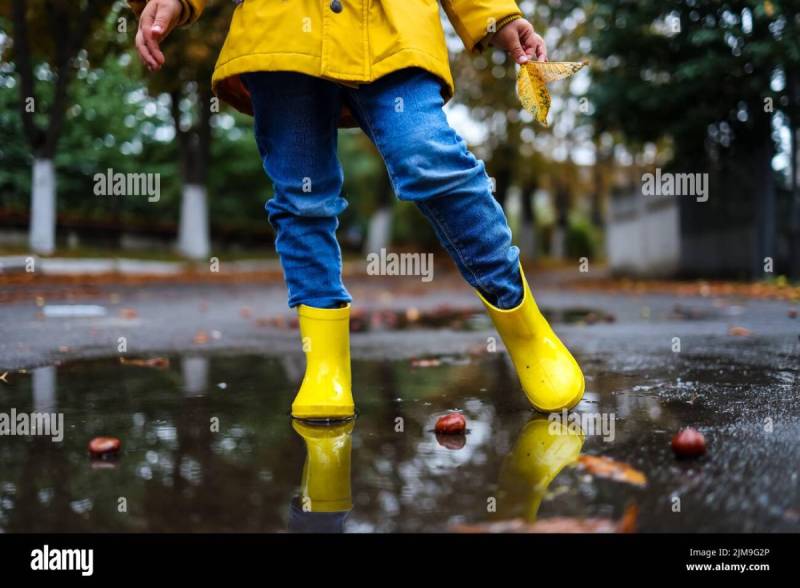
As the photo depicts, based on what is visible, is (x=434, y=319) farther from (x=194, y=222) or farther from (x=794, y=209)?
(x=194, y=222)

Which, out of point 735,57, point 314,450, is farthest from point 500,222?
point 735,57

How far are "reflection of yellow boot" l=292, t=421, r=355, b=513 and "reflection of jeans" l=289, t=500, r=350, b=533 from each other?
0.02 metres

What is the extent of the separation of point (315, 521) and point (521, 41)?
1.68 m

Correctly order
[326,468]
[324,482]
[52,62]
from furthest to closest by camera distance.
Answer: [52,62] < [326,468] < [324,482]

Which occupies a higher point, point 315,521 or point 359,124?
point 359,124

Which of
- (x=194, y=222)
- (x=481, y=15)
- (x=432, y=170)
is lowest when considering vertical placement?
(x=432, y=170)

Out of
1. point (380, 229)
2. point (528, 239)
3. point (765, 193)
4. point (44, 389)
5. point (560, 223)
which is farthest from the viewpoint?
point (560, 223)

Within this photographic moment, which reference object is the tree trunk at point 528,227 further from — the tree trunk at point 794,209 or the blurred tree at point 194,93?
the tree trunk at point 794,209

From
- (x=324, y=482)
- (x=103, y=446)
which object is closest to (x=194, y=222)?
(x=103, y=446)

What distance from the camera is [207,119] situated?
733 inches

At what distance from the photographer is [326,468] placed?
76.6 inches

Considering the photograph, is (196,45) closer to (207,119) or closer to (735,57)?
(207,119)

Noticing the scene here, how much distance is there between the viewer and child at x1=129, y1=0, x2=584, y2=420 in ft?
7.64
